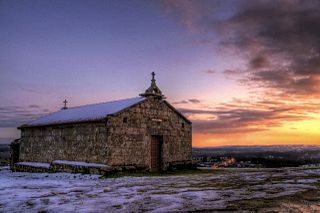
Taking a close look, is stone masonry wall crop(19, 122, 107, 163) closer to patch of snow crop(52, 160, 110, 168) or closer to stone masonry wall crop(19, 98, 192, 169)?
stone masonry wall crop(19, 98, 192, 169)

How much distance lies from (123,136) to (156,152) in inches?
148

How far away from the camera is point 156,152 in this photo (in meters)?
23.5

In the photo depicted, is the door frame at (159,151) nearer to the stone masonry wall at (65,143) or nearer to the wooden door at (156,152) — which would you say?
the wooden door at (156,152)

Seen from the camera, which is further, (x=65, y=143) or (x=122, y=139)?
(x=65, y=143)

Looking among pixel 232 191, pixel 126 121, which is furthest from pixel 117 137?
pixel 232 191

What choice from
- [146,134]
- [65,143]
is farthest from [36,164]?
[146,134]

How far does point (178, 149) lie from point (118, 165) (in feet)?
21.3

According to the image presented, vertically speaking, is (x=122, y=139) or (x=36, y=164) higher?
(x=122, y=139)

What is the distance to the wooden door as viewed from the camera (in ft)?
75.8

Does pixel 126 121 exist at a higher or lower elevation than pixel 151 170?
higher

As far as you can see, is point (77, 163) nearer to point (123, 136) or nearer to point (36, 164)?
point (123, 136)

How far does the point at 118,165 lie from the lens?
20.2m

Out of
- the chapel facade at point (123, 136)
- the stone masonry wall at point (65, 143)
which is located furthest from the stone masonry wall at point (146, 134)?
the stone masonry wall at point (65, 143)

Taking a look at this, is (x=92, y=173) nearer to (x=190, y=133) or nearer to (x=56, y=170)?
(x=56, y=170)
